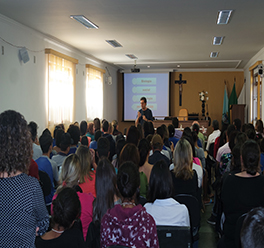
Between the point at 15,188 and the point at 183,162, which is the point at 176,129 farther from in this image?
the point at 15,188

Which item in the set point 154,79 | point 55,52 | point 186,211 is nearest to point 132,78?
point 154,79

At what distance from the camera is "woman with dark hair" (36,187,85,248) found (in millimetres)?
1903

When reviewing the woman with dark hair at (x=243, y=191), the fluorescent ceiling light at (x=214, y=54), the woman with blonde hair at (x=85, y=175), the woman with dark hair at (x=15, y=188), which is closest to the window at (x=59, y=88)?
the fluorescent ceiling light at (x=214, y=54)

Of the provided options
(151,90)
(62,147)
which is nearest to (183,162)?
(62,147)

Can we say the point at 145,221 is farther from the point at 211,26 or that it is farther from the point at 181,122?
the point at 181,122

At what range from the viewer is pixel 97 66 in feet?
41.2

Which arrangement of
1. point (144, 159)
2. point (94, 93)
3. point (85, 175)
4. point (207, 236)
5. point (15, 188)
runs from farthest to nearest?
point (94, 93), point (207, 236), point (144, 159), point (85, 175), point (15, 188)

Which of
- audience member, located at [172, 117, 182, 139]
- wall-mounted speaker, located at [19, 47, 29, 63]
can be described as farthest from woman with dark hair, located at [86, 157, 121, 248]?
wall-mounted speaker, located at [19, 47, 29, 63]

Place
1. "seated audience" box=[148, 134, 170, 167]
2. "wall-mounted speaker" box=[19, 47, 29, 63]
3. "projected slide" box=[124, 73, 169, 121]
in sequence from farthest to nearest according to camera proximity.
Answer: "projected slide" box=[124, 73, 169, 121]
"wall-mounted speaker" box=[19, 47, 29, 63]
"seated audience" box=[148, 134, 170, 167]

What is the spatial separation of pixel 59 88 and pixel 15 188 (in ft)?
25.4

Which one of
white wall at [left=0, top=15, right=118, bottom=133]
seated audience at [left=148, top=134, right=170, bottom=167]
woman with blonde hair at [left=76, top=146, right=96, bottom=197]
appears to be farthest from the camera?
white wall at [left=0, top=15, right=118, bottom=133]

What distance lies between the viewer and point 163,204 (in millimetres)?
2275

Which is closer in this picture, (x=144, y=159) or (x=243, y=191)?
(x=243, y=191)

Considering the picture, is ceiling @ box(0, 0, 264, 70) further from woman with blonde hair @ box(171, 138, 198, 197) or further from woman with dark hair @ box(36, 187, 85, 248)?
woman with dark hair @ box(36, 187, 85, 248)
